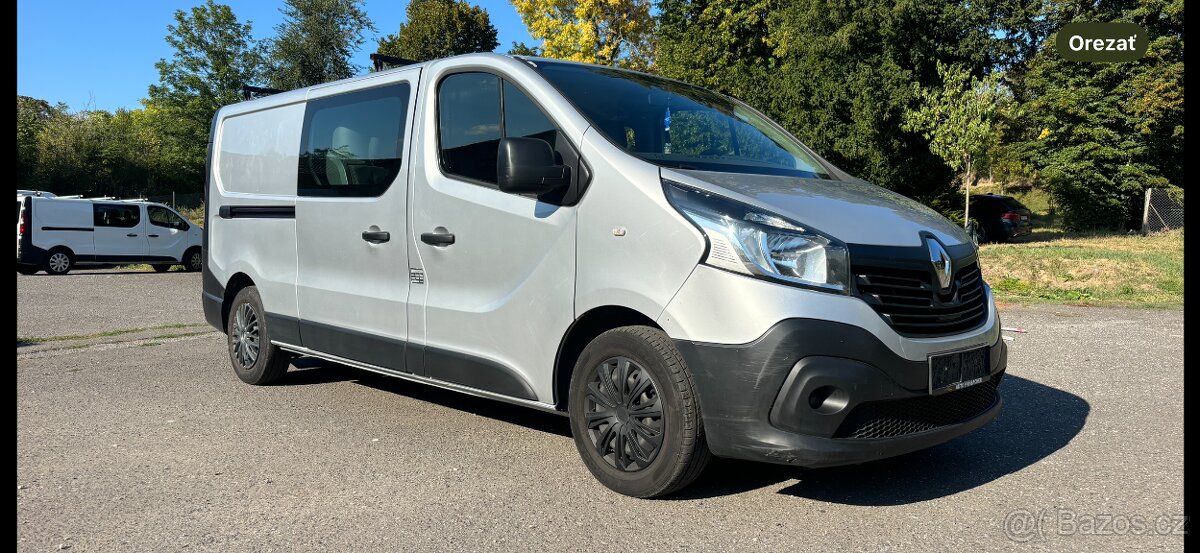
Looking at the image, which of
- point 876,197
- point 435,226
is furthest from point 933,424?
point 435,226

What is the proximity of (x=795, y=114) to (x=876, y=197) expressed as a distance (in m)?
24.8

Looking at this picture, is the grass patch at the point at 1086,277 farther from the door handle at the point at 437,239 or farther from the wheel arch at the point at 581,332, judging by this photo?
the door handle at the point at 437,239

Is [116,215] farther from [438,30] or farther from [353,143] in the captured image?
[438,30]

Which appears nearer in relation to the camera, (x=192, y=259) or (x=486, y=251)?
(x=486, y=251)

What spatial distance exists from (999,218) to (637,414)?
26.3 meters

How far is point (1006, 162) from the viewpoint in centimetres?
4178

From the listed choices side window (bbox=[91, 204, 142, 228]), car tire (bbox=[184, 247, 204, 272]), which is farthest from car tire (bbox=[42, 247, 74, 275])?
car tire (bbox=[184, 247, 204, 272])

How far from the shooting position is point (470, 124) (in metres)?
4.57

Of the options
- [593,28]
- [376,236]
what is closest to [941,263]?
[376,236]

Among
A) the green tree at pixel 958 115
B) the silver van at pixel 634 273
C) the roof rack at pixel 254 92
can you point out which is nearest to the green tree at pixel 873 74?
the green tree at pixel 958 115

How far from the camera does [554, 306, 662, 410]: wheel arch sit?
3795 mm

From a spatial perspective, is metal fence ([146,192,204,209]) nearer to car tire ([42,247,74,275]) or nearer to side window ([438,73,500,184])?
car tire ([42,247,74,275])

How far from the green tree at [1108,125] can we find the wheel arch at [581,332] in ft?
103

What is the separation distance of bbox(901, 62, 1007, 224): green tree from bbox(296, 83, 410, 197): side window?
73.3 ft
